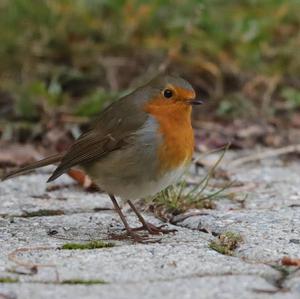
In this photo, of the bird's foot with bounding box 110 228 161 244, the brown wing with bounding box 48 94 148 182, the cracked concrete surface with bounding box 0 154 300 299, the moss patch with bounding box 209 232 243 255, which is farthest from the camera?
the brown wing with bounding box 48 94 148 182

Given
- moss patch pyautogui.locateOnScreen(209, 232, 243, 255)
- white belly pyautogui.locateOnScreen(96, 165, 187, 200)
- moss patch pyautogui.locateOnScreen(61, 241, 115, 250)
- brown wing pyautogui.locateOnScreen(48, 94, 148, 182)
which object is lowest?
moss patch pyautogui.locateOnScreen(61, 241, 115, 250)

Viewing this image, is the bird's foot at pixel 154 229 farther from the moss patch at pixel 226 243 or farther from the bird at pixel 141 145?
the moss patch at pixel 226 243

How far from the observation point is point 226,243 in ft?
11.8

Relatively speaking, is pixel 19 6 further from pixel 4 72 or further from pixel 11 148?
pixel 11 148

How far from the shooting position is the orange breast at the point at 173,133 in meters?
4.02

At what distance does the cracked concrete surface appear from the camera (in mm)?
2883

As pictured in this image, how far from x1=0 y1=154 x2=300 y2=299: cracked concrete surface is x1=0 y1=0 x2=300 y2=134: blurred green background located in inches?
61.9

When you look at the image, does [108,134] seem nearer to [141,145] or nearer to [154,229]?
[141,145]

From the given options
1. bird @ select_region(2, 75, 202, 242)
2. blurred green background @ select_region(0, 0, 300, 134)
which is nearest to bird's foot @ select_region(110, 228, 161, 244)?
bird @ select_region(2, 75, 202, 242)

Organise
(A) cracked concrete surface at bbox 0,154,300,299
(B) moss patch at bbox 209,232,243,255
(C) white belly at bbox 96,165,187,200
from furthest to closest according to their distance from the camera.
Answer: (C) white belly at bbox 96,165,187,200
(B) moss patch at bbox 209,232,243,255
(A) cracked concrete surface at bbox 0,154,300,299

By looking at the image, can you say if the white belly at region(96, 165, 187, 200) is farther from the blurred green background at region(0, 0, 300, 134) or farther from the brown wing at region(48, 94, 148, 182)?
the blurred green background at region(0, 0, 300, 134)

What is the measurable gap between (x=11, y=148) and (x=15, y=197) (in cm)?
106

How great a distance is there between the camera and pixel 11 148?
5.82 meters

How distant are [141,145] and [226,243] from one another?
699 millimetres
